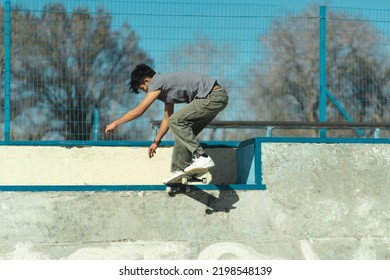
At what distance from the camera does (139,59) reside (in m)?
8.85

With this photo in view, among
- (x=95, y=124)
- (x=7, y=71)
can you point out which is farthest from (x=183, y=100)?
(x=7, y=71)

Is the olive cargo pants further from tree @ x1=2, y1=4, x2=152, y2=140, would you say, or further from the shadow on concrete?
tree @ x1=2, y1=4, x2=152, y2=140

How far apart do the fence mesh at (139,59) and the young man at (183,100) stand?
5.08 ft

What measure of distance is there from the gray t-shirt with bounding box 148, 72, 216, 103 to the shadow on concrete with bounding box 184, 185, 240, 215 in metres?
0.80

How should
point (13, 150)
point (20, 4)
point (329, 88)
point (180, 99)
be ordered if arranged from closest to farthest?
point (180, 99)
point (13, 150)
point (20, 4)
point (329, 88)

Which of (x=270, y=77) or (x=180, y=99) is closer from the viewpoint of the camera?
(x=180, y=99)

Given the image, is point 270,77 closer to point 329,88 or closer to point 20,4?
point 329,88

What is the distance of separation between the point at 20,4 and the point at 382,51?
4.19 metres

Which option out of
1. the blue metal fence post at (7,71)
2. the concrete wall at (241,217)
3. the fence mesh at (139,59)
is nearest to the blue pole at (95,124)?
the fence mesh at (139,59)

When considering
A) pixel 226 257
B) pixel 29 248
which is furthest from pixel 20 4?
pixel 226 257

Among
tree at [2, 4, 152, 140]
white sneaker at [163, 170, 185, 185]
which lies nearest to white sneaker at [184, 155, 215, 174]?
white sneaker at [163, 170, 185, 185]

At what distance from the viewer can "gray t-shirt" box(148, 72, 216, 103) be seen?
6719mm

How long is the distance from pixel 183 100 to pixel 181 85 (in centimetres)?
16

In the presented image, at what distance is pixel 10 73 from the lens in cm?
830
